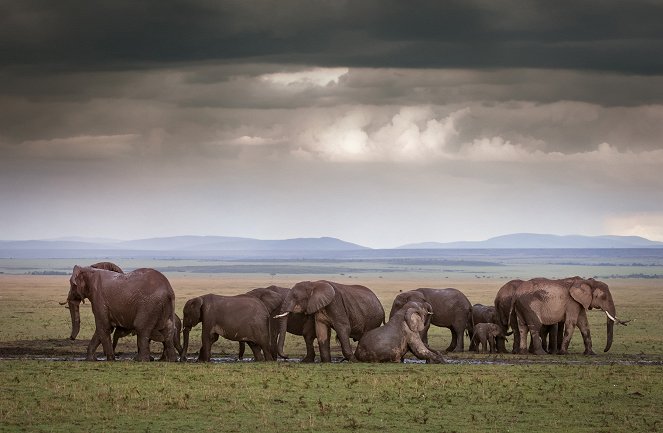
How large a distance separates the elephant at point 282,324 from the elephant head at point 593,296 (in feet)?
31.8

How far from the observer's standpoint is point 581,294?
142 ft

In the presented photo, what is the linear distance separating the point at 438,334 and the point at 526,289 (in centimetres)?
1425

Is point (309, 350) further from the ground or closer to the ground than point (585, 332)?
closer to the ground

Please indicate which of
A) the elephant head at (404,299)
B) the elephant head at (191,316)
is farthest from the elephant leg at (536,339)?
the elephant head at (191,316)

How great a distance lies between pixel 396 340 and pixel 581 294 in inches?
363

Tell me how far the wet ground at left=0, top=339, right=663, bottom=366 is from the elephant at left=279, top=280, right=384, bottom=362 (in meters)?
0.97

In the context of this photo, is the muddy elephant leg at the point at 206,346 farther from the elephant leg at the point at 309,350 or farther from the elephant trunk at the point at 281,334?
the elephant leg at the point at 309,350

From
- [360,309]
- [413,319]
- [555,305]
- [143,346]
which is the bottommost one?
[143,346]

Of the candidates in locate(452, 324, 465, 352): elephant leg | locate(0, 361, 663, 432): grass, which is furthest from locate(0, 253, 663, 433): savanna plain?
locate(452, 324, 465, 352): elephant leg

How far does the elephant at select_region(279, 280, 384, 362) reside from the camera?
3762 cm

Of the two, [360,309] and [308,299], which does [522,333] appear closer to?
[360,309]

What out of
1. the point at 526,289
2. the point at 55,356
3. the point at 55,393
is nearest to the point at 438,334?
the point at 526,289

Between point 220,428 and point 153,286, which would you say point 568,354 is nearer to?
point 153,286

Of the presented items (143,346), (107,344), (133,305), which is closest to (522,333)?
(143,346)
